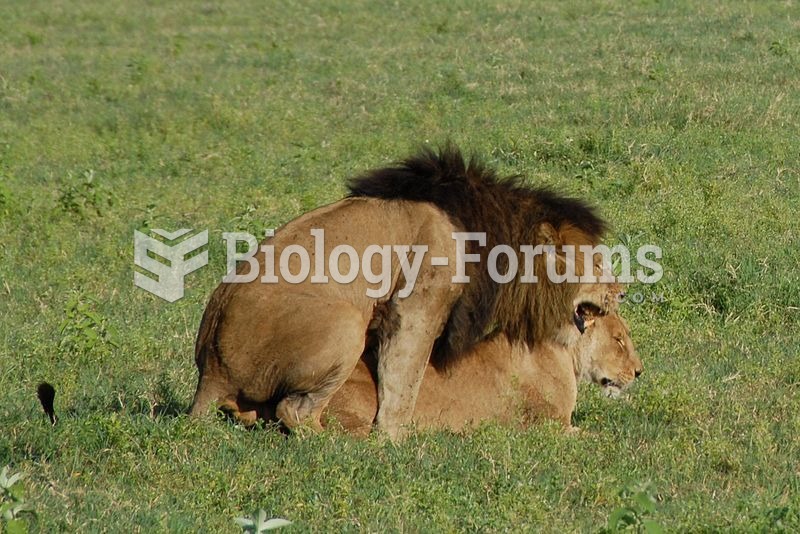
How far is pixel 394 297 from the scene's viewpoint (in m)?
6.41

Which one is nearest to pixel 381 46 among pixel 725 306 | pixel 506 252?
pixel 725 306

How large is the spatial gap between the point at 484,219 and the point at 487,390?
2.84 ft

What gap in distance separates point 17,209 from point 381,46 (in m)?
8.42

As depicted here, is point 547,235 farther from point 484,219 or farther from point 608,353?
point 608,353

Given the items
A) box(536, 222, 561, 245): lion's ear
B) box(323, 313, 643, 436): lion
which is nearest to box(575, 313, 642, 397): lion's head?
box(323, 313, 643, 436): lion

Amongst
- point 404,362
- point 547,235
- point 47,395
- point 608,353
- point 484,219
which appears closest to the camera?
point 47,395

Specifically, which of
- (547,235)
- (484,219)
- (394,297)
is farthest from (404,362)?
(547,235)

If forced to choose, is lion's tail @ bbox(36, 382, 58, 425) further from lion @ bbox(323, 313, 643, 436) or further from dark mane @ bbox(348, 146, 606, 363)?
dark mane @ bbox(348, 146, 606, 363)

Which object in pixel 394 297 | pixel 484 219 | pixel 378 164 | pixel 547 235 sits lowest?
pixel 378 164

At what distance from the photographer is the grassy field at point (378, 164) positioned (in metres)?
5.38

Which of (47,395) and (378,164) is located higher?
(47,395)

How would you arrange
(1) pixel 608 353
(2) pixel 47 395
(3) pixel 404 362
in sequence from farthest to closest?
(1) pixel 608 353, (3) pixel 404 362, (2) pixel 47 395

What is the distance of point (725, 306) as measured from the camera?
8.48m

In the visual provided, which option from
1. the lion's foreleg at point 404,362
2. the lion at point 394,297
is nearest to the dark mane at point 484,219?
the lion at point 394,297
